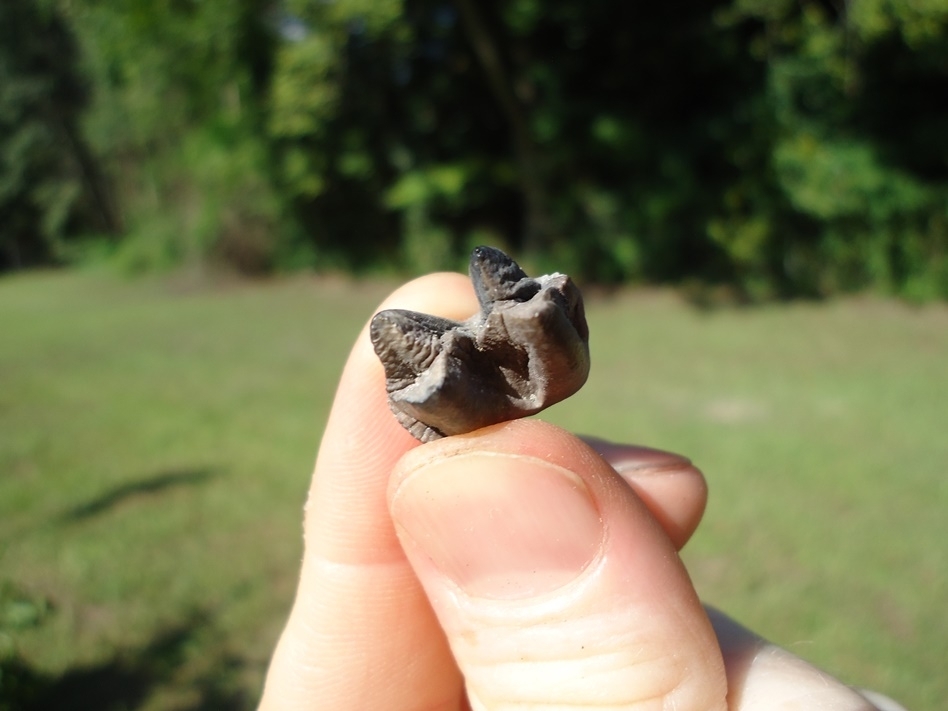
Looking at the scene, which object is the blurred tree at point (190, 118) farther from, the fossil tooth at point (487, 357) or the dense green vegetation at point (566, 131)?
the fossil tooth at point (487, 357)

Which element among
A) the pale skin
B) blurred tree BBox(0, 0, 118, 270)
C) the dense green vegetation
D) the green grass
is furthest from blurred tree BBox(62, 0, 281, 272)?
the pale skin

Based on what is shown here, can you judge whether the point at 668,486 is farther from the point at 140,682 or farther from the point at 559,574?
the point at 140,682

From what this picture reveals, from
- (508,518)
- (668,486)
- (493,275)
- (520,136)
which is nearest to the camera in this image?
(508,518)

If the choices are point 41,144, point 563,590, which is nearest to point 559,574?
point 563,590

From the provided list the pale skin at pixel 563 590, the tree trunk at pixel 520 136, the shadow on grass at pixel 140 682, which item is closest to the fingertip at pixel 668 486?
the pale skin at pixel 563 590

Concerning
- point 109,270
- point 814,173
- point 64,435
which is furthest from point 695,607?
point 109,270

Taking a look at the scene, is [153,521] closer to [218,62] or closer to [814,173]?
[814,173]

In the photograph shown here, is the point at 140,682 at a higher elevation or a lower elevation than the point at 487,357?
lower

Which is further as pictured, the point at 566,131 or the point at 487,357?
the point at 566,131
